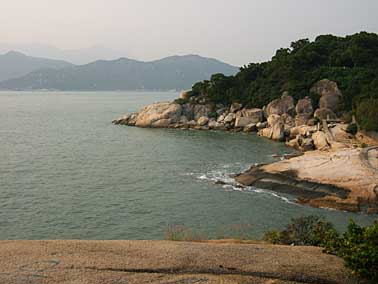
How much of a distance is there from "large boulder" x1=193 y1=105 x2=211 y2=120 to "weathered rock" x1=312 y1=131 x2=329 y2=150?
24.4m

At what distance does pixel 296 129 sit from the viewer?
5212 centimetres

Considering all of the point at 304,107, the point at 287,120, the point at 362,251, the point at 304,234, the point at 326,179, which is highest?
the point at 304,107

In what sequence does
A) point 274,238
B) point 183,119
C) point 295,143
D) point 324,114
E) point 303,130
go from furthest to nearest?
1. point 183,119
2. point 324,114
3. point 303,130
4. point 295,143
5. point 274,238

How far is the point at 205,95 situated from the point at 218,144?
23.8 meters

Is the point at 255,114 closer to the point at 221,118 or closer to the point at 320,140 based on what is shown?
the point at 221,118

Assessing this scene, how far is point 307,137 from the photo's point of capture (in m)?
47.9

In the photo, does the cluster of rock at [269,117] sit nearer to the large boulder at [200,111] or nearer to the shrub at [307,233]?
the large boulder at [200,111]

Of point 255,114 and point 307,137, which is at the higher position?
point 255,114

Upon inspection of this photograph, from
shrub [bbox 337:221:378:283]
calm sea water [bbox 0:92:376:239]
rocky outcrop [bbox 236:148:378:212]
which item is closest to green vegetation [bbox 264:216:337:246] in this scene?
shrub [bbox 337:221:378:283]

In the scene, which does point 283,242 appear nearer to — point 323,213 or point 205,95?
point 323,213

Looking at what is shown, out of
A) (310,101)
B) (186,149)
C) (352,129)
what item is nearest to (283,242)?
(186,149)

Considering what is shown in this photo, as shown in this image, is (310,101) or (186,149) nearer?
(186,149)

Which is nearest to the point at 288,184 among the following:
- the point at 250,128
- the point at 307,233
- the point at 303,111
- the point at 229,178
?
the point at 229,178

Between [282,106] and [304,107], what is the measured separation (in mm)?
3346
